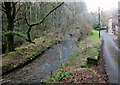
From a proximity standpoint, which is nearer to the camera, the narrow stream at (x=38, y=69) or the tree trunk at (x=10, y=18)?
the narrow stream at (x=38, y=69)

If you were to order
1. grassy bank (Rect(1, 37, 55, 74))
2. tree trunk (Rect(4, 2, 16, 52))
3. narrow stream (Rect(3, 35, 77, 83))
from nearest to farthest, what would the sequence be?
narrow stream (Rect(3, 35, 77, 83)), grassy bank (Rect(1, 37, 55, 74)), tree trunk (Rect(4, 2, 16, 52))

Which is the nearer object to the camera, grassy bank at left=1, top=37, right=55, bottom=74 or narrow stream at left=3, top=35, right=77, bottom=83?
narrow stream at left=3, top=35, right=77, bottom=83

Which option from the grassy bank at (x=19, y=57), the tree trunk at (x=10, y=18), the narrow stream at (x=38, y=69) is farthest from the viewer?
the tree trunk at (x=10, y=18)

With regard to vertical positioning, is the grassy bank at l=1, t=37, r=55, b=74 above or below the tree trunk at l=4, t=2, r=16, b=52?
below

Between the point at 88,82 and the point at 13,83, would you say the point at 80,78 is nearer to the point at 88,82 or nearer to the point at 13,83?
the point at 88,82

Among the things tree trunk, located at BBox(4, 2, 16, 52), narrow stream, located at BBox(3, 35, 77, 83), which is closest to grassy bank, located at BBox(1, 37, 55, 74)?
narrow stream, located at BBox(3, 35, 77, 83)

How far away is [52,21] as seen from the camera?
3120 centimetres

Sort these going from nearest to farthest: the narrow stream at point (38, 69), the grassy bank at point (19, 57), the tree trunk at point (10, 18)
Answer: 1. the narrow stream at point (38, 69)
2. the grassy bank at point (19, 57)
3. the tree trunk at point (10, 18)

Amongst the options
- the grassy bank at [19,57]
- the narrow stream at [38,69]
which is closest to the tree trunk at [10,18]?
the grassy bank at [19,57]

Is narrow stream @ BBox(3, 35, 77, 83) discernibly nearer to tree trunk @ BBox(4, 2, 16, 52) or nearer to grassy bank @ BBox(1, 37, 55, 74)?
grassy bank @ BBox(1, 37, 55, 74)

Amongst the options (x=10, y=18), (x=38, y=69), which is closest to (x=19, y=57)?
(x=38, y=69)

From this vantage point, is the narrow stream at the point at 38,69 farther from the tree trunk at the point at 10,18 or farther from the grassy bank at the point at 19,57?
the tree trunk at the point at 10,18

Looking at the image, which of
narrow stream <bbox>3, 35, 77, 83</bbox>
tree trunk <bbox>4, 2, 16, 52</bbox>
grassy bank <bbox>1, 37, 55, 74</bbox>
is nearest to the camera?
narrow stream <bbox>3, 35, 77, 83</bbox>

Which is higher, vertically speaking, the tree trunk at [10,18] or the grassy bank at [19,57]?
the tree trunk at [10,18]
